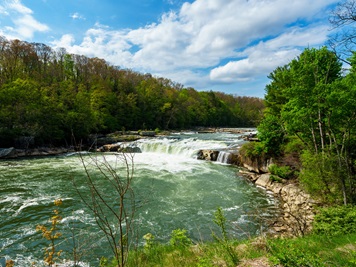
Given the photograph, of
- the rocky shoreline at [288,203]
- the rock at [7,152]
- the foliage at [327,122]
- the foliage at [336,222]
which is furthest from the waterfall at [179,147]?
the foliage at [336,222]

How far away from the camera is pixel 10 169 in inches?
669

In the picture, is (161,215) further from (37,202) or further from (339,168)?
(339,168)

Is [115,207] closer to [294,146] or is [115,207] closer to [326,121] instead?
[326,121]

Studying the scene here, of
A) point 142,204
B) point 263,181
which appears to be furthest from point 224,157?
point 142,204

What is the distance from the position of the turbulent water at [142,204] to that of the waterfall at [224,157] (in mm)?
607

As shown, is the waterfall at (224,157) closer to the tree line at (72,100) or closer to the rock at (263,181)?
the tree line at (72,100)

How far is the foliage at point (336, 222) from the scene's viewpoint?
5.54 meters

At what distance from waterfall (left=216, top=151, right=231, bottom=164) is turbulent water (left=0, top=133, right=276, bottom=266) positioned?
1.99ft

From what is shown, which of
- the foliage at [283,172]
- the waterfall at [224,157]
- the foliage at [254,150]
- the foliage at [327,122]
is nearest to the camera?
the foliage at [327,122]

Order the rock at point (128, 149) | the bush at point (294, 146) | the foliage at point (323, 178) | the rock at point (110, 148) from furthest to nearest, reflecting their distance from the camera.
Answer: the rock at point (110, 148) < the bush at point (294, 146) < the foliage at point (323, 178) < the rock at point (128, 149)

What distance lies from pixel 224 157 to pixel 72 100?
77.3 feet

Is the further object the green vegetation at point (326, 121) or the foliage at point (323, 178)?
the foliage at point (323, 178)

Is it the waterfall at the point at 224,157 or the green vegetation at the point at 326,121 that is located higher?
the green vegetation at the point at 326,121

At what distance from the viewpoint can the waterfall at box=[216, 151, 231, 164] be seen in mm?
20062
